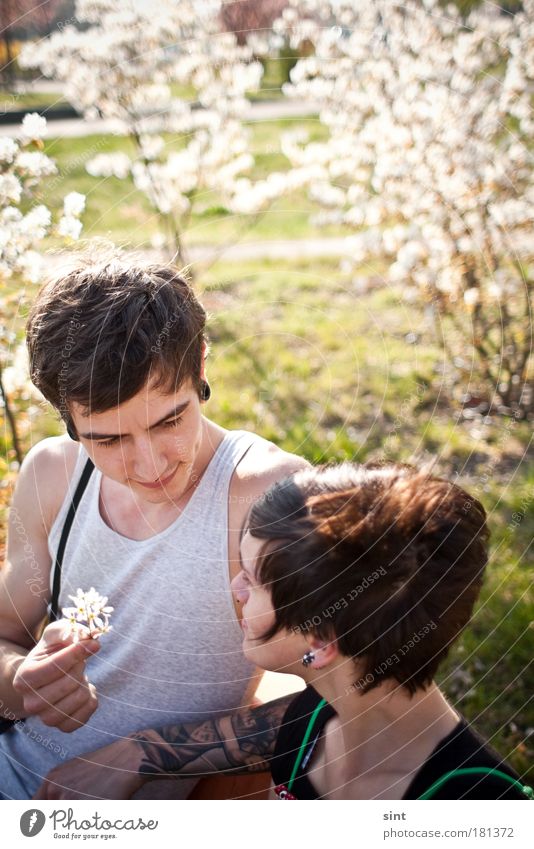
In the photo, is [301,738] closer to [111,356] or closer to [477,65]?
[111,356]

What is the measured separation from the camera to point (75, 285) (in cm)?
135

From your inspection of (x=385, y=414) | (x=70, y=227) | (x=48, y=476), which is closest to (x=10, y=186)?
(x=70, y=227)

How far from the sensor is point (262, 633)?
125 cm

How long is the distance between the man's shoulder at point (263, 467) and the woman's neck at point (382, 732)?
1.10 ft

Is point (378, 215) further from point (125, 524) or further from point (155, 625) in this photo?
point (155, 625)

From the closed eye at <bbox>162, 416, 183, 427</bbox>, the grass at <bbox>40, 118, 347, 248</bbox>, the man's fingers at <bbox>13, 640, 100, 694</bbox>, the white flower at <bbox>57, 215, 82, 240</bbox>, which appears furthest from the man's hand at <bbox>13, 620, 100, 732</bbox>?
the grass at <bbox>40, 118, 347, 248</bbox>

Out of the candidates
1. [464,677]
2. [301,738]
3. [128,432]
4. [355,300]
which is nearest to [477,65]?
[355,300]

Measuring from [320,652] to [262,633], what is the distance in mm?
92

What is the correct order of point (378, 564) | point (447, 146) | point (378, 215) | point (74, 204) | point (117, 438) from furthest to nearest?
1. point (378, 215)
2. point (447, 146)
3. point (74, 204)
4. point (117, 438)
5. point (378, 564)

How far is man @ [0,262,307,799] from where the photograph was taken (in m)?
1.33

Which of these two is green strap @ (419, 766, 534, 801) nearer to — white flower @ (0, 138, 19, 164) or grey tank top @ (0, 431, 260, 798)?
grey tank top @ (0, 431, 260, 798)

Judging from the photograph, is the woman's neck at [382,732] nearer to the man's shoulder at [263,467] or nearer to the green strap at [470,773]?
the green strap at [470,773]

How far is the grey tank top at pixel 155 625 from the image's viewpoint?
1452 mm
